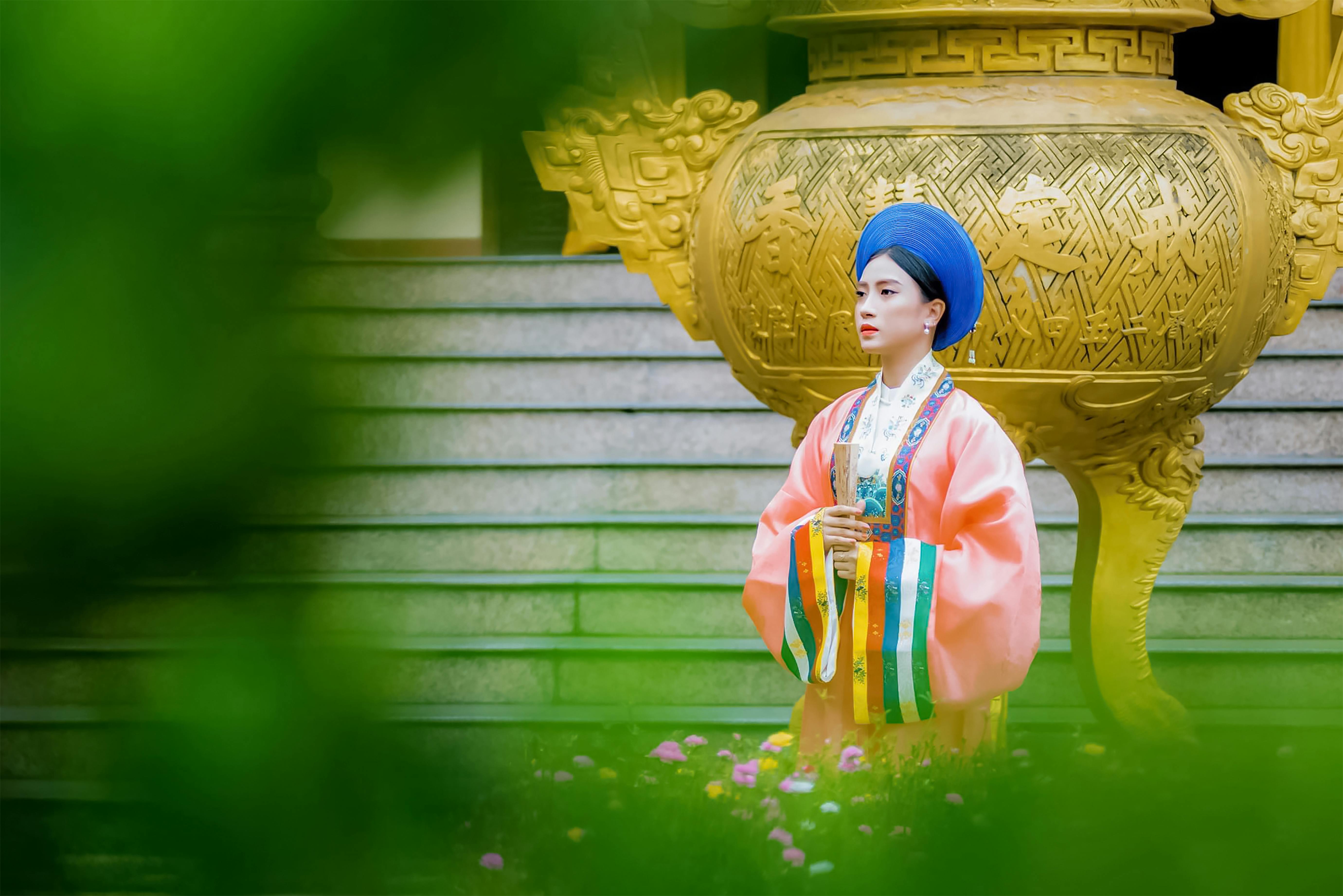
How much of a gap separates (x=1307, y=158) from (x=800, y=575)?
111 centimetres

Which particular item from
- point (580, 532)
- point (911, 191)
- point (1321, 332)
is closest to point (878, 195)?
point (911, 191)

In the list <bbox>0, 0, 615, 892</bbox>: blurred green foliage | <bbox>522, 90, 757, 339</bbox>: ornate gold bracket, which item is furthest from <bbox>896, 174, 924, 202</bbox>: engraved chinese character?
<bbox>0, 0, 615, 892</bbox>: blurred green foliage

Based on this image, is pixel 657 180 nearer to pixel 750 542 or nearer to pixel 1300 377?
pixel 750 542

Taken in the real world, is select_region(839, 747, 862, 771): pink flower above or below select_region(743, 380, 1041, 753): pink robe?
below

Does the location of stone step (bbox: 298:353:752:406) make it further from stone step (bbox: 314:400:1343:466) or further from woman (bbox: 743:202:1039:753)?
woman (bbox: 743:202:1039:753)

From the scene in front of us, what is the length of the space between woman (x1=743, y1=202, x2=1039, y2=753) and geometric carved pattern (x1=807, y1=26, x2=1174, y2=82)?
373 mm

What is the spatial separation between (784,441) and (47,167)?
3.94 m

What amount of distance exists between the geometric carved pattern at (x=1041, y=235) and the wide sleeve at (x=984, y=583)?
Answer: 0.27 metres

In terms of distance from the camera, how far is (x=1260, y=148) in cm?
225

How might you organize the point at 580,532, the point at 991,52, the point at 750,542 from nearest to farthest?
the point at 991,52 < the point at 580,532 < the point at 750,542

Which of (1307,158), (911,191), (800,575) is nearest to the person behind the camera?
(800,575)

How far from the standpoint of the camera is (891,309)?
6.18ft

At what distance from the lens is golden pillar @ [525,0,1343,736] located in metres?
2.03

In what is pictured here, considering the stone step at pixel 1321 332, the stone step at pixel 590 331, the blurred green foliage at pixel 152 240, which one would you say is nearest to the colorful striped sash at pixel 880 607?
the stone step at pixel 590 331
